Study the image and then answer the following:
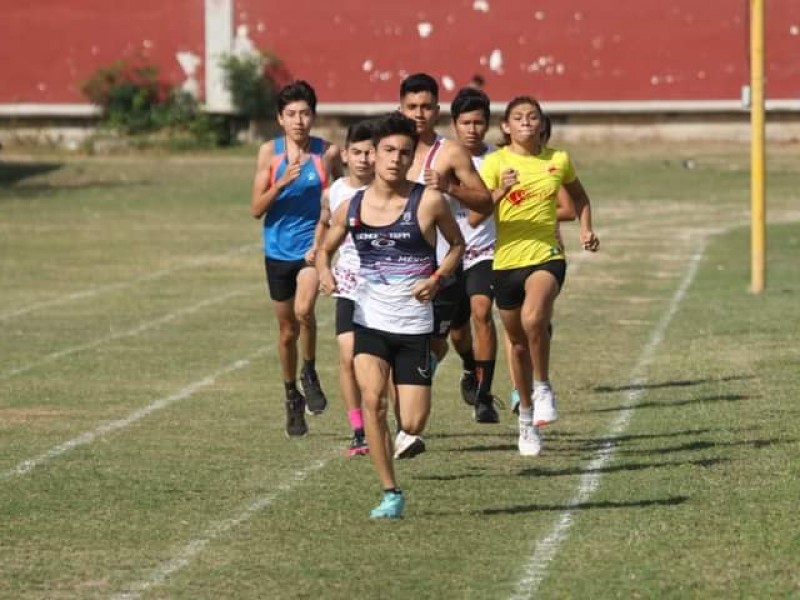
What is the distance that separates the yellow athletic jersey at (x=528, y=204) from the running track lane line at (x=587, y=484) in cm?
A: 130

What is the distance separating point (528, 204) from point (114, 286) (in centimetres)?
1263

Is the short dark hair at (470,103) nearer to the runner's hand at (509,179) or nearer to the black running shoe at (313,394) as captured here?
the runner's hand at (509,179)

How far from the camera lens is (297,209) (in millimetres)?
13477

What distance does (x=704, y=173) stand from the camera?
1687 inches

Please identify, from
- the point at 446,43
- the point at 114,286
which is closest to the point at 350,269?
the point at 114,286

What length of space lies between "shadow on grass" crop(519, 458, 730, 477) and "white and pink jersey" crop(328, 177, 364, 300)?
1.45 metres

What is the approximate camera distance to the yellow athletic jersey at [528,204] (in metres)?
12.5

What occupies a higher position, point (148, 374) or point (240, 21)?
point (240, 21)

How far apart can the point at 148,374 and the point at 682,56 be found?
1367 inches

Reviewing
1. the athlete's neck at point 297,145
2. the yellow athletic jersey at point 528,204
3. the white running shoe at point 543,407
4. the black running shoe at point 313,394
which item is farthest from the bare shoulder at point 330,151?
the white running shoe at point 543,407

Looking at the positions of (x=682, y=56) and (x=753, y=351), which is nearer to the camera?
(x=753, y=351)

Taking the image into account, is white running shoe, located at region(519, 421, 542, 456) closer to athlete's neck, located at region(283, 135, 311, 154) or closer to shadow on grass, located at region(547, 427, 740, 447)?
shadow on grass, located at region(547, 427, 740, 447)

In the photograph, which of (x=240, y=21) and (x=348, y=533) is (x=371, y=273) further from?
(x=240, y=21)

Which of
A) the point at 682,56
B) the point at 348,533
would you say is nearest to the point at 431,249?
the point at 348,533
